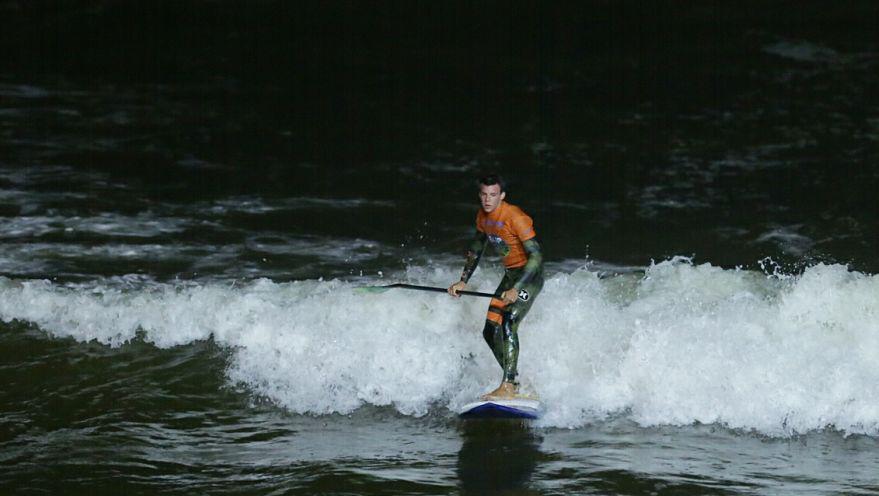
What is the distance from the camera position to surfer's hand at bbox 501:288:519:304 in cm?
862

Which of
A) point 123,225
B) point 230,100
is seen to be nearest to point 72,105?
point 230,100

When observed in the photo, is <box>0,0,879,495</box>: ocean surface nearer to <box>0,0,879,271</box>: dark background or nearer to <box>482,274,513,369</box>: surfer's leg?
<box>0,0,879,271</box>: dark background

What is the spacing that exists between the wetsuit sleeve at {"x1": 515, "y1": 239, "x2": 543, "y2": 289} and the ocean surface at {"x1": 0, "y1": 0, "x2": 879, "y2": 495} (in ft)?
3.28

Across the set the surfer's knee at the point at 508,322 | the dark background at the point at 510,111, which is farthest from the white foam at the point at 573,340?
the dark background at the point at 510,111

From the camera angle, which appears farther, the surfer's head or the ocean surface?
the surfer's head

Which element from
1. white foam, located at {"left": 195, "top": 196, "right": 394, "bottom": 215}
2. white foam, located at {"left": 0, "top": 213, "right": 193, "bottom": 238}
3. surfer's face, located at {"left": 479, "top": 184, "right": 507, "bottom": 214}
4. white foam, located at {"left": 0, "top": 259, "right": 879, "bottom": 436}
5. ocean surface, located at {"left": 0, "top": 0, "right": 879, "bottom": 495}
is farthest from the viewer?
A: white foam, located at {"left": 195, "top": 196, "right": 394, "bottom": 215}

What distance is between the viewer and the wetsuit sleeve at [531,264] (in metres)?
8.80

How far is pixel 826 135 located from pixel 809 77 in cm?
379

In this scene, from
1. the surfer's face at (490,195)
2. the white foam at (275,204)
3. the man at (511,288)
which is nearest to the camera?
the surfer's face at (490,195)

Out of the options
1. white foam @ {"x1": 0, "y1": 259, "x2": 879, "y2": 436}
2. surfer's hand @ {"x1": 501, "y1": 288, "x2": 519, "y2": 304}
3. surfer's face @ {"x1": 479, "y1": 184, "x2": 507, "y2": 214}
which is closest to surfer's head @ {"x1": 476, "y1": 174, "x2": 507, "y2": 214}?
surfer's face @ {"x1": 479, "y1": 184, "x2": 507, "y2": 214}

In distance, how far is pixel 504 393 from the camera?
8.69 metres

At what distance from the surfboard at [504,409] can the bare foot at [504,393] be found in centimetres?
6

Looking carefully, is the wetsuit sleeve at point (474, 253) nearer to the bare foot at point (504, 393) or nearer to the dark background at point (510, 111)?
the bare foot at point (504, 393)

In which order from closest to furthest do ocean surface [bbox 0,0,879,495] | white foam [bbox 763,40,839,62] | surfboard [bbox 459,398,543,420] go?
1. ocean surface [bbox 0,0,879,495]
2. surfboard [bbox 459,398,543,420]
3. white foam [bbox 763,40,839,62]
